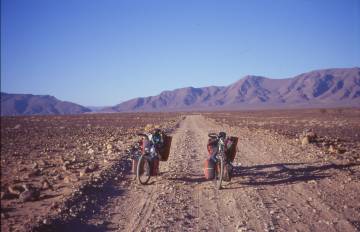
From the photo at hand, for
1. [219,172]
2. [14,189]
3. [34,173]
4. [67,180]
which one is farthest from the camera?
[34,173]

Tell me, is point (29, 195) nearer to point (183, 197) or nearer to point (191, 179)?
point (183, 197)

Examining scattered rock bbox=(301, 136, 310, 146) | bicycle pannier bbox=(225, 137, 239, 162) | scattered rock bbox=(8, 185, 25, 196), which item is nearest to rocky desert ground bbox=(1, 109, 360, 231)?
scattered rock bbox=(8, 185, 25, 196)

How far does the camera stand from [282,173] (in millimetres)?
10375

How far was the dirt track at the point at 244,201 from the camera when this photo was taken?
20.5ft

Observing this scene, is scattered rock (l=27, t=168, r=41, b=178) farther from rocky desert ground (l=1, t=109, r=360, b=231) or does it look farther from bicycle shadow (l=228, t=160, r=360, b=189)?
bicycle shadow (l=228, t=160, r=360, b=189)

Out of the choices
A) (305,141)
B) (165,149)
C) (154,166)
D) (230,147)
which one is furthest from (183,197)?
(305,141)

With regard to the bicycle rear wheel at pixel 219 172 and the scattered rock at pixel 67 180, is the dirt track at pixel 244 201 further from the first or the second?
the scattered rock at pixel 67 180

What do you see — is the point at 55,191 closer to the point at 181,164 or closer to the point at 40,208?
the point at 40,208

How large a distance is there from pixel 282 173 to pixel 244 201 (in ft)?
10.4

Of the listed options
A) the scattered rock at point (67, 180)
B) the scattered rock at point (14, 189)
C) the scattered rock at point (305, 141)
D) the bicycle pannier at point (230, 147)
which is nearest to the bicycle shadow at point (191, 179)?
the bicycle pannier at point (230, 147)

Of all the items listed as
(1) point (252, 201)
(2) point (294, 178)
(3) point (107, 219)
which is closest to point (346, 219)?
(1) point (252, 201)

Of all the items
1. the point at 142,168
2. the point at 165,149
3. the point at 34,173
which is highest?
the point at 165,149

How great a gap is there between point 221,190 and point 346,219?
291 cm

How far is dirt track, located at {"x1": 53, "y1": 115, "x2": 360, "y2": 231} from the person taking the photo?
6.24 metres
